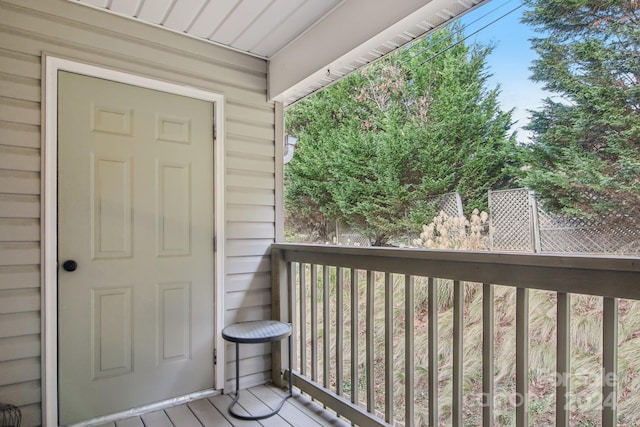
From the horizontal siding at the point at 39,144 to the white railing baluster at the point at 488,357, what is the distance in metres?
1.69

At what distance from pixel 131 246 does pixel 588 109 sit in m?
4.08

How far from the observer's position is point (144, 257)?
2256 mm

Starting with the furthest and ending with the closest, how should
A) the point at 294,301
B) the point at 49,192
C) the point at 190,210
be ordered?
1. the point at 294,301
2. the point at 190,210
3. the point at 49,192

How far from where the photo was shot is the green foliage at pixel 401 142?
466 centimetres

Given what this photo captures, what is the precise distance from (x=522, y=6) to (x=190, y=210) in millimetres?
4180

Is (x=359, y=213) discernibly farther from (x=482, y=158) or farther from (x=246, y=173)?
(x=246, y=173)

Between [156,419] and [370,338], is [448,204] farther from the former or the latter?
[156,419]

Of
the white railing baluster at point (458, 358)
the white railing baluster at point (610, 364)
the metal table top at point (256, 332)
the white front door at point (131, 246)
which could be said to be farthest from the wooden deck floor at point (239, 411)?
the white railing baluster at point (610, 364)

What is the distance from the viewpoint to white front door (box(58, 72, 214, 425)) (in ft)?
6.64

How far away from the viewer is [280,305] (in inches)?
104

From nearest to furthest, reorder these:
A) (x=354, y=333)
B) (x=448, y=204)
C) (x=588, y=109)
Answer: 1. (x=354, y=333)
2. (x=588, y=109)
3. (x=448, y=204)

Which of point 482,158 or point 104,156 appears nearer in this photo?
point 104,156

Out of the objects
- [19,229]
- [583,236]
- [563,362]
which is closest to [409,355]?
[563,362]

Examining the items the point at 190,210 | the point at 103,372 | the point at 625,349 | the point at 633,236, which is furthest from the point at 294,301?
the point at 633,236
